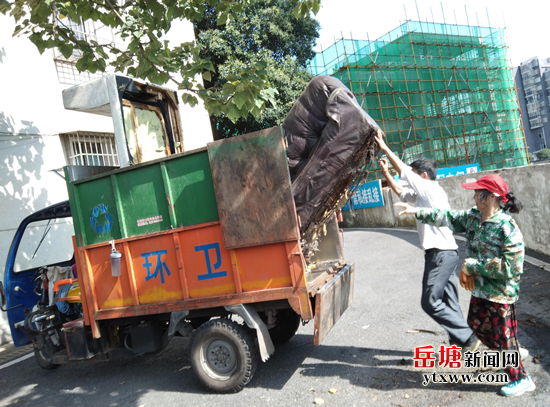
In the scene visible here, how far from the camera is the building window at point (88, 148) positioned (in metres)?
9.28

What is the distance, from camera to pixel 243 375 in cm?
389

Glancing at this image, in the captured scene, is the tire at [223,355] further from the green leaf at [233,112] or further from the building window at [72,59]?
the building window at [72,59]

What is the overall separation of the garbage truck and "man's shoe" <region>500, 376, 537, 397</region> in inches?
56.0

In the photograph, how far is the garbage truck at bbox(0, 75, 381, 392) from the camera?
368 cm

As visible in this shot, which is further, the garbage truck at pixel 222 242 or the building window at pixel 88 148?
the building window at pixel 88 148

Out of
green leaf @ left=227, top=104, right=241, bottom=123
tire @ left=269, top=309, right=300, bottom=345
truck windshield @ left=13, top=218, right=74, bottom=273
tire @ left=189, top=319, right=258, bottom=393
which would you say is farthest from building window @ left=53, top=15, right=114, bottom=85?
tire @ left=189, top=319, right=258, bottom=393

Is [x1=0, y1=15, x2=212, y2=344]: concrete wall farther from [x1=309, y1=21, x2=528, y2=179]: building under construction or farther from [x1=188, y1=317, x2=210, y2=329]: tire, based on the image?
[x1=309, y1=21, x2=528, y2=179]: building under construction

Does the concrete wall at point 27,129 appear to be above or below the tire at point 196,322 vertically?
above

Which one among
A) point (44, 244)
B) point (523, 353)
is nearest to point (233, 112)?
point (523, 353)

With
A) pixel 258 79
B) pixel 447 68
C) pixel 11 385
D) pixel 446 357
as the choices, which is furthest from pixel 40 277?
pixel 447 68

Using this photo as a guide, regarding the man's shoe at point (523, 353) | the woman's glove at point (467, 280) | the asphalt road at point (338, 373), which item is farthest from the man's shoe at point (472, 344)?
the woman's glove at point (467, 280)

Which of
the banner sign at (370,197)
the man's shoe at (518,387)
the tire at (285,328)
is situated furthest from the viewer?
the banner sign at (370,197)

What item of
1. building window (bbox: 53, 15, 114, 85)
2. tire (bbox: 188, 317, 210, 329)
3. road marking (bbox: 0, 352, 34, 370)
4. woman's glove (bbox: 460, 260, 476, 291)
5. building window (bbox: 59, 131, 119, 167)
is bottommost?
road marking (bbox: 0, 352, 34, 370)

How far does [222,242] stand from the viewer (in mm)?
3910
